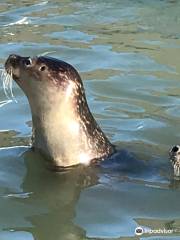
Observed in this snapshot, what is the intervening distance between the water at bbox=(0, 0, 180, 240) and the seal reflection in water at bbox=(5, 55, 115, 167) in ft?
0.51

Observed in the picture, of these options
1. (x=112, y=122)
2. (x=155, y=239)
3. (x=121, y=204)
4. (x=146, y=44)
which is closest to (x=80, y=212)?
(x=121, y=204)

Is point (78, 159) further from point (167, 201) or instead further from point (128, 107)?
point (128, 107)

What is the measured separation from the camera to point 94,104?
25.2ft

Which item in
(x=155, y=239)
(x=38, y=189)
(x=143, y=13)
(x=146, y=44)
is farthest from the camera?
(x=143, y=13)

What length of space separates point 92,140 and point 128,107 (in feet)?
5.24

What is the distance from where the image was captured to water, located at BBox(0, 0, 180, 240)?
517cm

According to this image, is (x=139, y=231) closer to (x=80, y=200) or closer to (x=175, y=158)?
(x=80, y=200)

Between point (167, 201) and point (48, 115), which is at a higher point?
point (48, 115)

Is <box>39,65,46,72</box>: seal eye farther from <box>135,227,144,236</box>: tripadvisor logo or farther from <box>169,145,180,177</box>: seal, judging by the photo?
<box>135,227,144,236</box>: tripadvisor logo

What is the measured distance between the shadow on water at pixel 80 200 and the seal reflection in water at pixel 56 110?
14cm

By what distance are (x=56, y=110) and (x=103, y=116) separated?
1.55 meters

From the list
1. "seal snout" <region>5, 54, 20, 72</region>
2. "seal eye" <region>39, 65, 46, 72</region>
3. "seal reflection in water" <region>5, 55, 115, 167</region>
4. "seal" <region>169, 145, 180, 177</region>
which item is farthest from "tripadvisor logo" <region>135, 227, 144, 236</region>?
"seal snout" <region>5, 54, 20, 72</region>

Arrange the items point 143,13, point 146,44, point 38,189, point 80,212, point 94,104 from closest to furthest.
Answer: point 80,212 → point 38,189 → point 94,104 → point 146,44 → point 143,13

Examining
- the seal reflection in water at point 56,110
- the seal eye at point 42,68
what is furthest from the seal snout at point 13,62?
the seal eye at point 42,68
